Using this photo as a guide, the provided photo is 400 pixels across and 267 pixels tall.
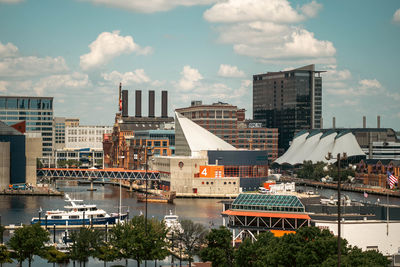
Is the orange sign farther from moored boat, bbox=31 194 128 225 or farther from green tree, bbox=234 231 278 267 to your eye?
green tree, bbox=234 231 278 267

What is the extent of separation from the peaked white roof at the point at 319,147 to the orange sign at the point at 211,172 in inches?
2118

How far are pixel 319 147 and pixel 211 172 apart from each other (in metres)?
65.7

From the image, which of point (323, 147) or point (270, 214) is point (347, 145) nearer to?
point (323, 147)

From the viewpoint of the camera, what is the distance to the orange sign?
12219cm

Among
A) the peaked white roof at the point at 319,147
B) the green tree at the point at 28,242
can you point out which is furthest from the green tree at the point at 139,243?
the peaked white roof at the point at 319,147

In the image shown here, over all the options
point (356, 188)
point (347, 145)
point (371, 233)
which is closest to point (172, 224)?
point (371, 233)

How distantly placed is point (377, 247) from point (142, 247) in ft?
A: 60.2

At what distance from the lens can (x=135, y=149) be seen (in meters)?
163

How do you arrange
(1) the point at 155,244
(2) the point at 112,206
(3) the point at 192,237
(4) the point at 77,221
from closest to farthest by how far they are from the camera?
(1) the point at 155,244 < (3) the point at 192,237 < (4) the point at 77,221 < (2) the point at 112,206

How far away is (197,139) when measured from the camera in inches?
5571

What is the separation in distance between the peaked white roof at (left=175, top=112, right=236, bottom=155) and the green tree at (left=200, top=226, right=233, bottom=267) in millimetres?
86222

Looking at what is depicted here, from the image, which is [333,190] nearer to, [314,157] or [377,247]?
[314,157]

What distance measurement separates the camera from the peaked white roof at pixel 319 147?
568 ft

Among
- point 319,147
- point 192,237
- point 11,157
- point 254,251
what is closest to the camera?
point 254,251
